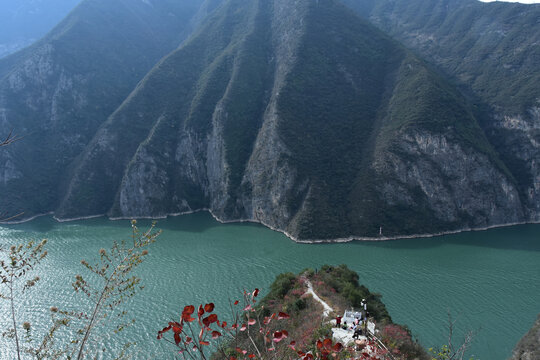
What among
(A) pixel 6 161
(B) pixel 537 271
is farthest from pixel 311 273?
(A) pixel 6 161

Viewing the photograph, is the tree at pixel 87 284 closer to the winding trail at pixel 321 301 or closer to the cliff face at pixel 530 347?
the winding trail at pixel 321 301

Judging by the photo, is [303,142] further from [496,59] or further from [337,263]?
[496,59]

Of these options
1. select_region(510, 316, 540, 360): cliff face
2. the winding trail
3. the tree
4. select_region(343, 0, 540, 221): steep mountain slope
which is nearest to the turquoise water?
select_region(510, 316, 540, 360): cliff face

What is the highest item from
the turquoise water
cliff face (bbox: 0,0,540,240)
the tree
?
cliff face (bbox: 0,0,540,240)

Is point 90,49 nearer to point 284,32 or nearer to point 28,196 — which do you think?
point 28,196

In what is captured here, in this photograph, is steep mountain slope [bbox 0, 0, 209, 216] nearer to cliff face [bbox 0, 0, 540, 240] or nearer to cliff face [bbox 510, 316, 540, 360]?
cliff face [bbox 0, 0, 540, 240]
